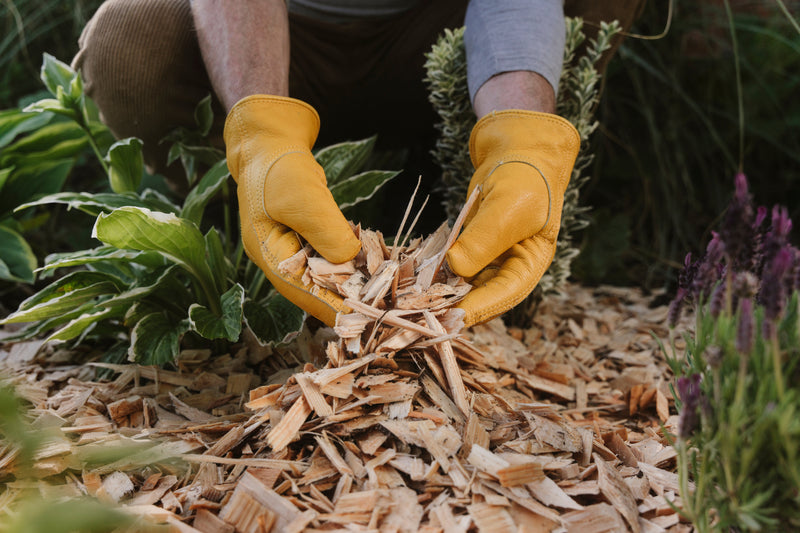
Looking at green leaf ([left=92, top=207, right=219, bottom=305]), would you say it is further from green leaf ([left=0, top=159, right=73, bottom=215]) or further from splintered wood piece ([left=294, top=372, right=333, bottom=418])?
green leaf ([left=0, top=159, right=73, bottom=215])

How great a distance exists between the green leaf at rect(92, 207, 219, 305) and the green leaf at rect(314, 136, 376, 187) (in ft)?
1.40

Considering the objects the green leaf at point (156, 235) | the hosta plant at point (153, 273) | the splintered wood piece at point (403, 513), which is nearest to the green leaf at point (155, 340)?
Answer: the hosta plant at point (153, 273)

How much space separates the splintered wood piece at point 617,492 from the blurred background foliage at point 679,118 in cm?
134

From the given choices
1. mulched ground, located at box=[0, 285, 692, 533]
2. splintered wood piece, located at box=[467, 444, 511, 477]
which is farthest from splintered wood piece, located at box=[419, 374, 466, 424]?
splintered wood piece, located at box=[467, 444, 511, 477]

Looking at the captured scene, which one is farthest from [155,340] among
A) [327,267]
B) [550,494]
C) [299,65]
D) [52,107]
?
[299,65]

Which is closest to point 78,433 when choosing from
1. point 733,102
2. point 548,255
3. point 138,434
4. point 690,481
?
point 138,434

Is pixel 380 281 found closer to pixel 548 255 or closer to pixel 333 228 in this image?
pixel 333 228

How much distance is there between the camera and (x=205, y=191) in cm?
144

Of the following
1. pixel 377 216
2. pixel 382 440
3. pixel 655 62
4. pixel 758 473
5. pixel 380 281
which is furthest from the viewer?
pixel 655 62

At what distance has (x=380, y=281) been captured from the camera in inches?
42.3

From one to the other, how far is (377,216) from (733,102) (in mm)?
1670

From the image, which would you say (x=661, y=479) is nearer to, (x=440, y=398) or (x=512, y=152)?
(x=440, y=398)

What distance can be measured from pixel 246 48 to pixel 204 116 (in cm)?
37

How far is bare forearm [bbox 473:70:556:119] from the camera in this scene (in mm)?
1299
